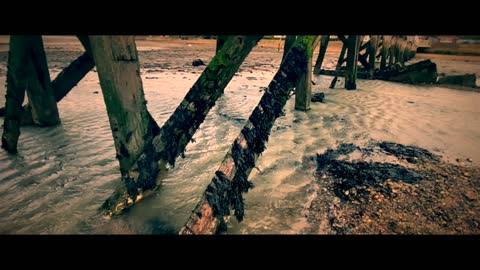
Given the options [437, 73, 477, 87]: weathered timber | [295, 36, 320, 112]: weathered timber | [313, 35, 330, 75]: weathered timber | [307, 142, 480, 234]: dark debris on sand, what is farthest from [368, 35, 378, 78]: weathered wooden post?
[307, 142, 480, 234]: dark debris on sand

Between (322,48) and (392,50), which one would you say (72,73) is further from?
(392,50)

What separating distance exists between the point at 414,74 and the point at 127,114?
962 cm

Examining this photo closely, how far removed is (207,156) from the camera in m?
3.59

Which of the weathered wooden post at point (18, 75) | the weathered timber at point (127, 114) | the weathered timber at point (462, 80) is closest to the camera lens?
the weathered timber at point (127, 114)

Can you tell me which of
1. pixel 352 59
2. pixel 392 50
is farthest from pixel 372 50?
Answer: pixel 392 50

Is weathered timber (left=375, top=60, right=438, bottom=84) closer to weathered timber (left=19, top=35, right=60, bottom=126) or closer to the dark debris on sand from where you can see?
the dark debris on sand

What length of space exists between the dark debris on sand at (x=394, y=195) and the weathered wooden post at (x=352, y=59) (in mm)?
4218

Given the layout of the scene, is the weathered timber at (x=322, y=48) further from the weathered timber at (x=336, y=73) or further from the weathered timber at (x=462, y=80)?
the weathered timber at (x=462, y=80)

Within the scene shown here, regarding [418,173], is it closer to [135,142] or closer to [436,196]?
[436,196]

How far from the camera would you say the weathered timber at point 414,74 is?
8.55 metres

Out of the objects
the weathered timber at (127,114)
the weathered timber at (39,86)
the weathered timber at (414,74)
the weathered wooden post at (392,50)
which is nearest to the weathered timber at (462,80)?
the weathered timber at (414,74)

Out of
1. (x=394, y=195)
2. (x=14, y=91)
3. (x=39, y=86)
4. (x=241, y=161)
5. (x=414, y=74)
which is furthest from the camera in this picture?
(x=414, y=74)
